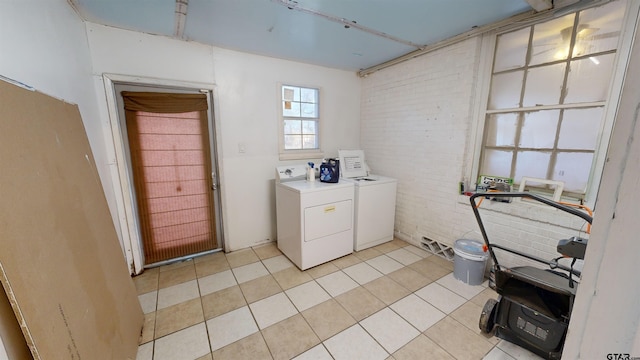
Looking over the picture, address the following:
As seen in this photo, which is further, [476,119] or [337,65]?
[337,65]

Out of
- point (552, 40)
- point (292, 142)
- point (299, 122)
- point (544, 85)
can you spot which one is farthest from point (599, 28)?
point (292, 142)

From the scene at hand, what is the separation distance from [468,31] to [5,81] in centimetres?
335

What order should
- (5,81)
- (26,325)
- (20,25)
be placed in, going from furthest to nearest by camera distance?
(20,25) → (5,81) → (26,325)

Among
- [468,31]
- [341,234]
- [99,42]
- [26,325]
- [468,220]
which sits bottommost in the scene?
[341,234]

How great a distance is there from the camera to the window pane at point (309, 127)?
140 inches

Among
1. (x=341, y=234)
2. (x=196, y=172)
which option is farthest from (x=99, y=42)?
(x=341, y=234)

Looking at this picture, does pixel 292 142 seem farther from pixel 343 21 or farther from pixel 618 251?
pixel 618 251

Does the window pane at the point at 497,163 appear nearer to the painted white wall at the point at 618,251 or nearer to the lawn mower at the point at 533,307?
the lawn mower at the point at 533,307

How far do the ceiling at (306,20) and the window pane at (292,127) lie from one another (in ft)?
3.03

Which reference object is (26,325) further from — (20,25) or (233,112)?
(233,112)

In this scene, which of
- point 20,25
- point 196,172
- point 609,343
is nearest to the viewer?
point 609,343

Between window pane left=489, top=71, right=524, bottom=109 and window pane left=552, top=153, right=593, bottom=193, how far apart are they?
2.11 feet

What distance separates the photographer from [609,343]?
0.45 m

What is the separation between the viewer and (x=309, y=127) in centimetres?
360
